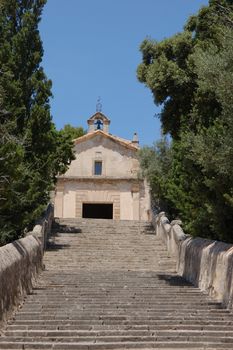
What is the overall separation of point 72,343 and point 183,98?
34.2 feet

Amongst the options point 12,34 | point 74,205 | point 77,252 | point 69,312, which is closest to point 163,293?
point 69,312

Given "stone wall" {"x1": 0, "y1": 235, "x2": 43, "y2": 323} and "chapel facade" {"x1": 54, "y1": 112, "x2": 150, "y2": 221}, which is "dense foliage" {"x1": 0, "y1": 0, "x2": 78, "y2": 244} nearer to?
"stone wall" {"x1": 0, "y1": 235, "x2": 43, "y2": 323}

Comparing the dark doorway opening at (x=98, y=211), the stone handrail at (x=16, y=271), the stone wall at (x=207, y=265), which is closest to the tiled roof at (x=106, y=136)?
the dark doorway opening at (x=98, y=211)

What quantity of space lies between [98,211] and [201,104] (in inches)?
957

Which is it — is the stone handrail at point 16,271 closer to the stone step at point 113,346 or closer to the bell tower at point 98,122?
the stone step at point 113,346

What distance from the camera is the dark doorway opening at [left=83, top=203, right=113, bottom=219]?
37588 millimetres

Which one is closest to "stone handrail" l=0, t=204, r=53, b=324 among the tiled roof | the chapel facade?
the chapel facade

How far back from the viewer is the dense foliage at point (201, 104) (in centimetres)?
1138

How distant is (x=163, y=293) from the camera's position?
1196cm

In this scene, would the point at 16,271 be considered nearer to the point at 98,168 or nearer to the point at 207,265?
the point at 207,265

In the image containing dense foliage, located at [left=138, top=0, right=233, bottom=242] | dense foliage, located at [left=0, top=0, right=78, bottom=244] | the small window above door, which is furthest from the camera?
the small window above door

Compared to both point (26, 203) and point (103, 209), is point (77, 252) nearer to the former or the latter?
point (26, 203)

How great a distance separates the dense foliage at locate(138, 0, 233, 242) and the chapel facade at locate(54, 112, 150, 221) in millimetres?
12039

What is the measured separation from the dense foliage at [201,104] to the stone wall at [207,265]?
0.67 m
